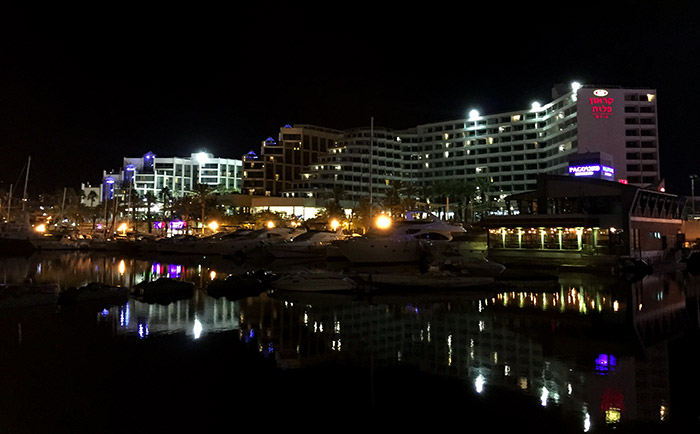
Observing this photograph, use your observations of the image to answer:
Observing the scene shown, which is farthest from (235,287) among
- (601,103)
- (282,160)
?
(282,160)

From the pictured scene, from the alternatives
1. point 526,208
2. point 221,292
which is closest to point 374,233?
point 526,208

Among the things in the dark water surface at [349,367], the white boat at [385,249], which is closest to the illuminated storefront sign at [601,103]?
the white boat at [385,249]

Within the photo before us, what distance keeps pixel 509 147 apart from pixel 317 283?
390ft

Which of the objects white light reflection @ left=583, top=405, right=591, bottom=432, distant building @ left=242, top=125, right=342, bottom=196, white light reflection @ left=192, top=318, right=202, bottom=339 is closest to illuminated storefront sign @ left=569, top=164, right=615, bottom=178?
white light reflection @ left=192, top=318, right=202, bottom=339

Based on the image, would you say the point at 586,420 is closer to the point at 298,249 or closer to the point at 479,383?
the point at 479,383

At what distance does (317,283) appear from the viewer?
23.5 meters

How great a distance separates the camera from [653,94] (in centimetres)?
10050

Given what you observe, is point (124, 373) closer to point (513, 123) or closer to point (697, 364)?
point (697, 364)

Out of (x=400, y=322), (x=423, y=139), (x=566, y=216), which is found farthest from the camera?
(x=423, y=139)

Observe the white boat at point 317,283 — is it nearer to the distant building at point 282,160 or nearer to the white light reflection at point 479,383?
the white light reflection at point 479,383

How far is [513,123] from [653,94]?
35.4m

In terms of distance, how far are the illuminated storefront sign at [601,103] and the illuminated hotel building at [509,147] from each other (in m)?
0.20

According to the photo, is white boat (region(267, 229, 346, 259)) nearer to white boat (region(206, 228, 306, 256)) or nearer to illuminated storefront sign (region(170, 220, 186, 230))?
white boat (region(206, 228, 306, 256))

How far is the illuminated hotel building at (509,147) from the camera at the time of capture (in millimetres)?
99438
